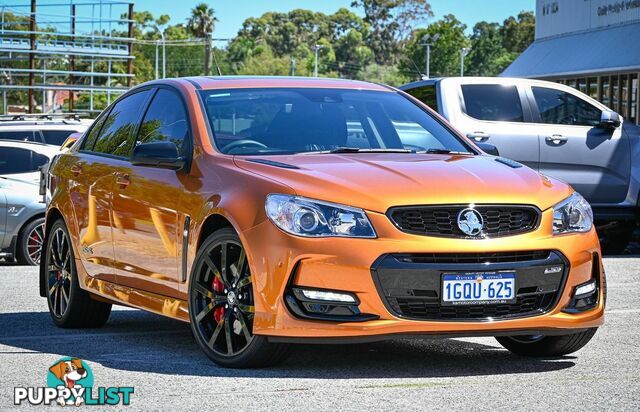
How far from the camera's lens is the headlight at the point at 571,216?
23.2 ft

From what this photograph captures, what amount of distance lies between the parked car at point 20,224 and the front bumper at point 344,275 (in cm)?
957

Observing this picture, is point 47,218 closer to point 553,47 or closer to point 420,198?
point 420,198

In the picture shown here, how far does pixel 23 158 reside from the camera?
16.5 metres

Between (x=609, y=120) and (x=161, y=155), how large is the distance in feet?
27.9

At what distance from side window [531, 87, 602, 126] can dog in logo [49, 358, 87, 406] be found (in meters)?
8.80

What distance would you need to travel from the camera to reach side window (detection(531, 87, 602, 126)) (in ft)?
49.6

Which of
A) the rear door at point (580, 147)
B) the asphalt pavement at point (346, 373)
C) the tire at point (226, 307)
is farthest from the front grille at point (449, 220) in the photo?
the rear door at point (580, 147)

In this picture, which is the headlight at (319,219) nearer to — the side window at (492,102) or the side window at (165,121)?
the side window at (165,121)

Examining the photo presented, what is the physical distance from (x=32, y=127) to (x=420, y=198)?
1253 cm

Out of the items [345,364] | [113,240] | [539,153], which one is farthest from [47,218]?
[539,153]

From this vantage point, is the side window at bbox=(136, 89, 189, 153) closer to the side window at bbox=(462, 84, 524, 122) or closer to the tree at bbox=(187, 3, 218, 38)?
the side window at bbox=(462, 84, 524, 122)

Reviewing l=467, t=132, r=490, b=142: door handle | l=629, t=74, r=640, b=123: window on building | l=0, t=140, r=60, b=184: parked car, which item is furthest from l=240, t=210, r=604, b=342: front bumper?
l=629, t=74, r=640, b=123: window on building

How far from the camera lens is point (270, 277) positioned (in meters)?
6.66

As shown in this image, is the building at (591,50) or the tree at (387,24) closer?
the building at (591,50)
